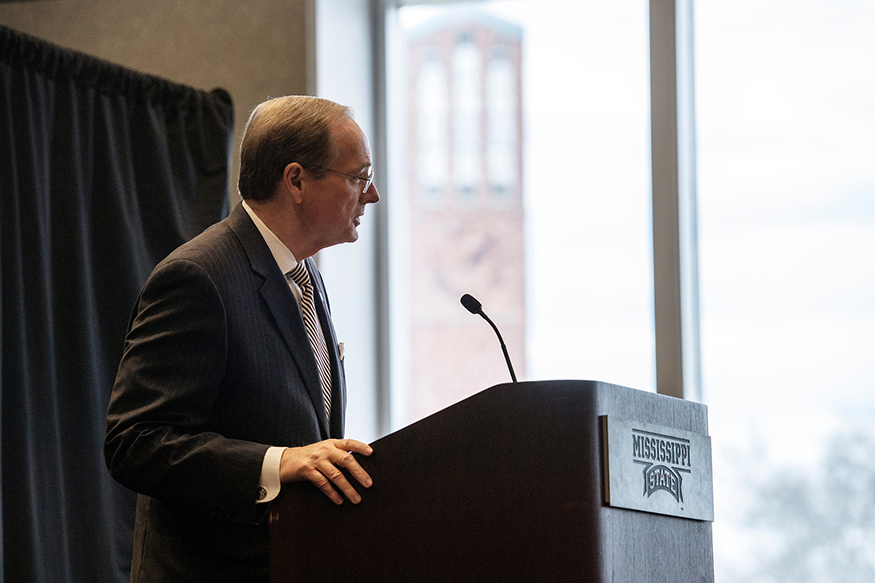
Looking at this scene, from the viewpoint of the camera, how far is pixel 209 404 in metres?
1.62

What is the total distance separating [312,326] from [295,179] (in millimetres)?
287

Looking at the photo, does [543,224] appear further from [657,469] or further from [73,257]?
[657,469]

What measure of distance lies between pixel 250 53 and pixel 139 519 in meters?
1.88

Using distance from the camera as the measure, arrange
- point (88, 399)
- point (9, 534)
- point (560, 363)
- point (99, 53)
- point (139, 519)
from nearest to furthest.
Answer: point (139, 519)
point (9, 534)
point (88, 399)
point (560, 363)
point (99, 53)

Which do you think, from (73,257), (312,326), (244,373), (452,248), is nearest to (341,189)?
(312,326)

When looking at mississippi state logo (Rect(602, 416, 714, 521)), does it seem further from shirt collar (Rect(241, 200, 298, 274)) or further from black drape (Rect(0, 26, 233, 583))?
black drape (Rect(0, 26, 233, 583))

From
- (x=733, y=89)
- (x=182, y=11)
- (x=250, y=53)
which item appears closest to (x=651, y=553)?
(x=733, y=89)

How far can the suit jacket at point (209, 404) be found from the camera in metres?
1.51

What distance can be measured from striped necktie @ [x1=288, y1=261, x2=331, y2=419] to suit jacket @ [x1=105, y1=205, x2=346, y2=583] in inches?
4.9

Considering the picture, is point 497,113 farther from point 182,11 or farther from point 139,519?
point 139,519

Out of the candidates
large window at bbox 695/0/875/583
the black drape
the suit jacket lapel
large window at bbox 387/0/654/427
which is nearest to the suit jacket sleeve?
the suit jacket lapel

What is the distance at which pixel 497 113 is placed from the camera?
387cm

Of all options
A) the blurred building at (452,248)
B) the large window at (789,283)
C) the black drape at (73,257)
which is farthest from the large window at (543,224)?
the black drape at (73,257)

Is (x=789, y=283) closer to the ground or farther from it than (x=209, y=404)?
farther from it
